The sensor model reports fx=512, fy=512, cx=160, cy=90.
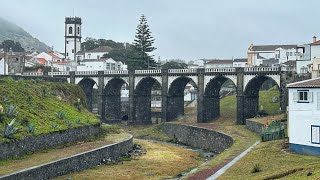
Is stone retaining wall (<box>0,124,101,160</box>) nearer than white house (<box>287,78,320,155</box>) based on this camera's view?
Yes

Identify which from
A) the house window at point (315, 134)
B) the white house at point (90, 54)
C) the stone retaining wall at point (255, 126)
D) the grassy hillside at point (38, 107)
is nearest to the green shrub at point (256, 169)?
the house window at point (315, 134)

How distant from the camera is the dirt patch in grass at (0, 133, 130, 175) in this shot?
101 feet

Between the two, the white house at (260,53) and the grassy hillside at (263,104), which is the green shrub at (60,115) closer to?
the grassy hillside at (263,104)

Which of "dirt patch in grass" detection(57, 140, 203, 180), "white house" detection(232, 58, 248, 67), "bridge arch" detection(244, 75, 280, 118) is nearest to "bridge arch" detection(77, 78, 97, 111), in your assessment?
"bridge arch" detection(244, 75, 280, 118)

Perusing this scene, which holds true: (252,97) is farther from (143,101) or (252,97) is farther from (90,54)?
(90,54)

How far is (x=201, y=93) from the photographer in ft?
243

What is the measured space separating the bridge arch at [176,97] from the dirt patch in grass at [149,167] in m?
29.4

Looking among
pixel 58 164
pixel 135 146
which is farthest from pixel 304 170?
pixel 135 146

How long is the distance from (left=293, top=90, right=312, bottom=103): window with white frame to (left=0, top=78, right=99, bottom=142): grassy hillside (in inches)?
729

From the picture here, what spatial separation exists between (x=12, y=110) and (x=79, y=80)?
50.7m

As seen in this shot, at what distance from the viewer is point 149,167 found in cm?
3891

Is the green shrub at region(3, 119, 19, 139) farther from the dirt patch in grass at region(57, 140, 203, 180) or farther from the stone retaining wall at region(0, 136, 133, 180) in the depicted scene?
the dirt patch in grass at region(57, 140, 203, 180)

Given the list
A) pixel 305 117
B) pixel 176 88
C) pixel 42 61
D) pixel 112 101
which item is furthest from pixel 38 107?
pixel 42 61

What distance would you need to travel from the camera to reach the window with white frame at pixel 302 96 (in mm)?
34812
